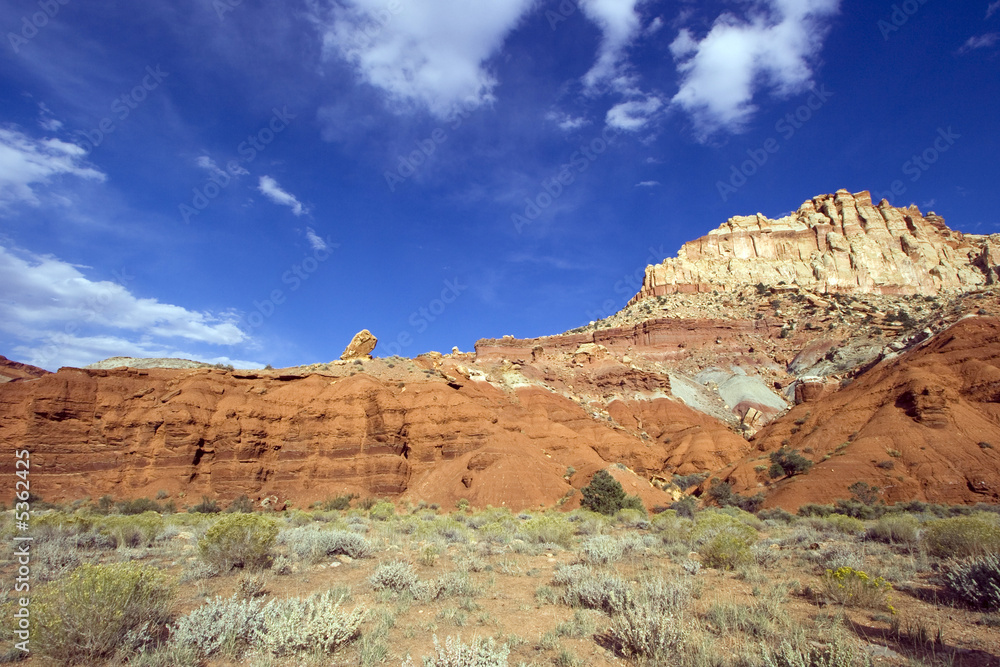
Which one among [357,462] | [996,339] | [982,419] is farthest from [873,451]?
[357,462]

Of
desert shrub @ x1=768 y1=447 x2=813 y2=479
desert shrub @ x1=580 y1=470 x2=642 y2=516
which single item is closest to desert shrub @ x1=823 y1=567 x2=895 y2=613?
desert shrub @ x1=580 y1=470 x2=642 y2=516

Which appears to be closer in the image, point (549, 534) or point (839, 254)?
point (549, 534)

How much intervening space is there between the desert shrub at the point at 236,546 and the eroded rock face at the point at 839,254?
A: 288 ft

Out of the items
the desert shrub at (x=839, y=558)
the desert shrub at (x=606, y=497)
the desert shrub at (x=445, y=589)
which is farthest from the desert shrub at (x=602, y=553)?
the desert shrub at (x=606, y=497)

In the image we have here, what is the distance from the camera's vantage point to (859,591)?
711cm

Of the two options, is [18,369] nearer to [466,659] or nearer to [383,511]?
[383,511]

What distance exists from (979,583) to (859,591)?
1.75m

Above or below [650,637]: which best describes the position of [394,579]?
below

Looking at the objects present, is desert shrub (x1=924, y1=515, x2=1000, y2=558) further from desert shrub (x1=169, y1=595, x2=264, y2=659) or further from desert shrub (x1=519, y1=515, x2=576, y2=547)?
desert shrub (x1=169, y1=595, x2=264, y2=659)

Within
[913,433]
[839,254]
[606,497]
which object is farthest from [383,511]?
[839,254]

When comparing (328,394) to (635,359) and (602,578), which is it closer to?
(602,578)

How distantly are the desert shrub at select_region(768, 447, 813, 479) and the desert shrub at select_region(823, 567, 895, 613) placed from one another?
24.1 m

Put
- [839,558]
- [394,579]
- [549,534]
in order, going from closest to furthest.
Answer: [394,579]
[839,558]
[549,534]

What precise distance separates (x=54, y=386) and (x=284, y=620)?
105 ft
